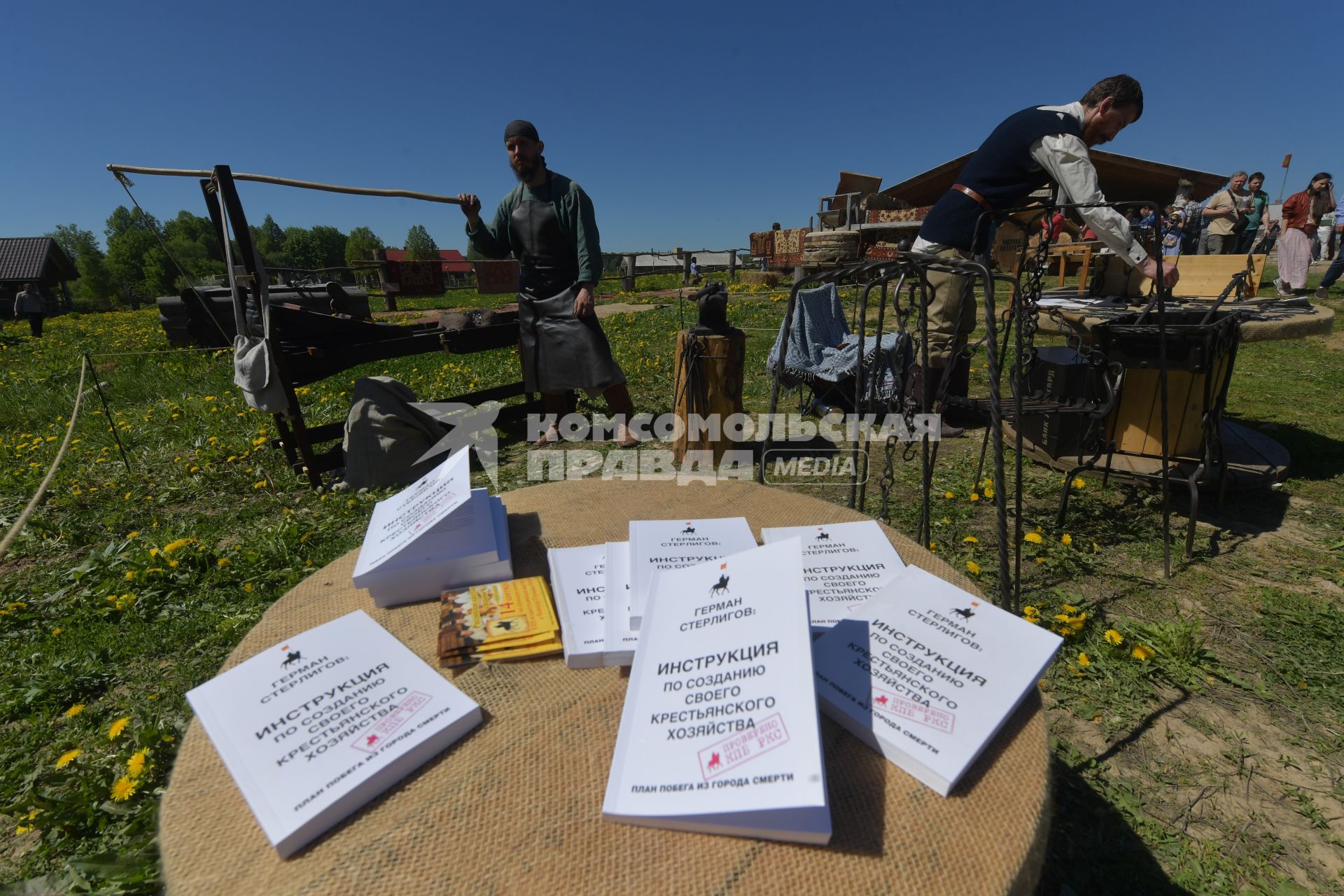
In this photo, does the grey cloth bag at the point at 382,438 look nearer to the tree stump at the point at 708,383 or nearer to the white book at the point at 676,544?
the tree stump at the point at 708,383

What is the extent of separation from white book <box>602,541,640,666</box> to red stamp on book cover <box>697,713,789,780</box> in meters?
0.27

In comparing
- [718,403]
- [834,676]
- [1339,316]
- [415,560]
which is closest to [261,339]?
[718,403]

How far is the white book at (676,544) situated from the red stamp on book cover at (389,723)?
1.42 ft

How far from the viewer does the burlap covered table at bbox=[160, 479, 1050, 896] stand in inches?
30.3

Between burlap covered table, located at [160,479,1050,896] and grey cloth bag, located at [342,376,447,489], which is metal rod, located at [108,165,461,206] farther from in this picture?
burlap covered table, located at [160,479,1050,896]

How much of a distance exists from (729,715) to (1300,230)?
1395cm

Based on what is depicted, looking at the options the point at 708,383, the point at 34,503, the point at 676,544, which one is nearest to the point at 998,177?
the point at 708,383

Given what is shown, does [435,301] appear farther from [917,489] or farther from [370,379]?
[917,489]

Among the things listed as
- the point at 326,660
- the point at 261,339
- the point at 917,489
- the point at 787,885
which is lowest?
the point at 917,489

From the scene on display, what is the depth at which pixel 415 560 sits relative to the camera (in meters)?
1.37

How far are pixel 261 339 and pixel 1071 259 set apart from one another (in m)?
14.5

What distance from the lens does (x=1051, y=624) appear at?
2619mm

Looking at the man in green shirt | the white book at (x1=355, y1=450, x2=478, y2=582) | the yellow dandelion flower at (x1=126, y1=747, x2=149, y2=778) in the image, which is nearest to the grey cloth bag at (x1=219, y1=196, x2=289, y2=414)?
the man in green shirt

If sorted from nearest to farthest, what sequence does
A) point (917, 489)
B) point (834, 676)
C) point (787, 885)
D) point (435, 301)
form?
point (787, 885) < point (834, 676) < point (917, 489) < point (435, 301)
